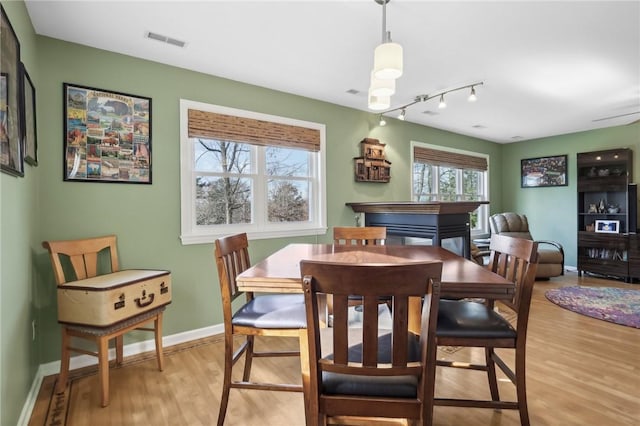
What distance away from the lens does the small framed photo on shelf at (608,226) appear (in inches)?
198

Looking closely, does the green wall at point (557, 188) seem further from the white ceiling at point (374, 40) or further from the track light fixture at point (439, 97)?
the track light fixture at point (439, 97)

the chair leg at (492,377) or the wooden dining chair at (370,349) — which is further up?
the wooden dining chair at (370,349)

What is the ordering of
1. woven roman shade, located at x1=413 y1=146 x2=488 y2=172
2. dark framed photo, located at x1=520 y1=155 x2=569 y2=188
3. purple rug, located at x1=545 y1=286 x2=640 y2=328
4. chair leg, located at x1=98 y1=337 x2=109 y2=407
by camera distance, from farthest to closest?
dark framed photo, located at x1=520 y1=155 x2=569 y2=188
woven roman shade, located at x1=413 y1=146 x2=488 y2=172
purple rug, located at x1=545 y1=286 x2=640 y2=328
chair leg, located at x1=98 y1=337 x2=109 y2=407

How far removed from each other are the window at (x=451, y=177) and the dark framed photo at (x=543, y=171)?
0.74 m

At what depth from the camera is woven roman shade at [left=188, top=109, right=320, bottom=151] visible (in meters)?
2.99

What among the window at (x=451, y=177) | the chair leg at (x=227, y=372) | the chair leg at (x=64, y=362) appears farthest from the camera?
the window at (x=451, y=177)

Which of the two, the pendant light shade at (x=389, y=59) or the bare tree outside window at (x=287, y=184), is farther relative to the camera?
the bare tree outside window at (x=287, y=184)

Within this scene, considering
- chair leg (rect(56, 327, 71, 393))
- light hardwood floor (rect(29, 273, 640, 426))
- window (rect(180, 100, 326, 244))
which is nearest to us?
light hardwood floor (rect(29, 273, 640, 426))

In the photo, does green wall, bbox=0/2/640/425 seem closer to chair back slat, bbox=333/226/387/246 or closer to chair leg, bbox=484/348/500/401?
chair back slat, bbox=333/226/387/246

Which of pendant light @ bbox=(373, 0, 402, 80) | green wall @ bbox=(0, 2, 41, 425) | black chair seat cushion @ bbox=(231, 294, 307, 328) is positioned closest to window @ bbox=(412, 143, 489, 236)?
pendant light @ bbox=(373, 0, 402, 80)

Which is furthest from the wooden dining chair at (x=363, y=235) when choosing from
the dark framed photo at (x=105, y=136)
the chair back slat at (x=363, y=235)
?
the dark framed photo at (x=105, y=136)

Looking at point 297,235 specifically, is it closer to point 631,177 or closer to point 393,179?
point 393,179

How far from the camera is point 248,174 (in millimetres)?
3383

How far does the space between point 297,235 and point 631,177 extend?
5.34 meters
